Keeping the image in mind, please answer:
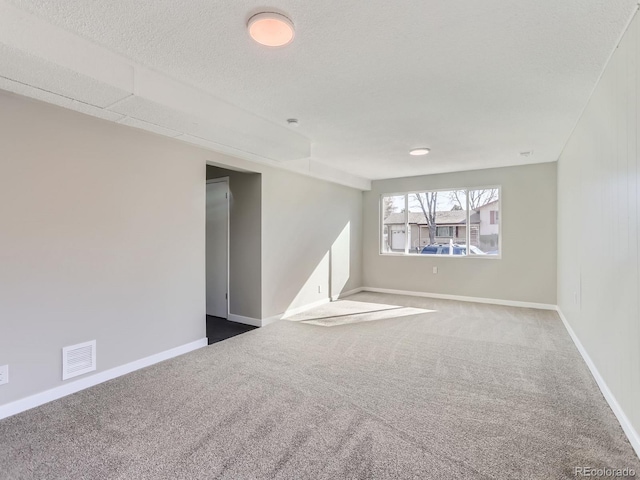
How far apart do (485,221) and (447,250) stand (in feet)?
2.80

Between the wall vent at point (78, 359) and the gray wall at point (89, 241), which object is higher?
the gray wall at point (89, 241)

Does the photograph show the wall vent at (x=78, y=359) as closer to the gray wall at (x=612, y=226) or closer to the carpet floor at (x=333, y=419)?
the carpet floor at (x=333, y=419)

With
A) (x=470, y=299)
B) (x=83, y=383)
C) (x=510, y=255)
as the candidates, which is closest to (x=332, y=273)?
(x=470, y=299)

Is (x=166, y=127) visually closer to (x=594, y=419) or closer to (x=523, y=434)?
(x=523, y=434)

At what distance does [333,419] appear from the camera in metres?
2.22

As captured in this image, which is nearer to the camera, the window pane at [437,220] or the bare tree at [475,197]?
the bare tree at [475,197]

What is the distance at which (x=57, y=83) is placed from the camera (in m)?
2.13

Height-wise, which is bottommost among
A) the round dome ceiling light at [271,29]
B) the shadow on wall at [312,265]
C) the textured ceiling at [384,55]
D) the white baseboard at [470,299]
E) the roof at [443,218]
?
the white baseboard at [470,299]

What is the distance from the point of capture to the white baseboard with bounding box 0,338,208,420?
2.30 meters

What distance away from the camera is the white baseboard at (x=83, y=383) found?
7.55ft

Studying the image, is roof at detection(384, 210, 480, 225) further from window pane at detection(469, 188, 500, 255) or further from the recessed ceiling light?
the recessed ceiling light

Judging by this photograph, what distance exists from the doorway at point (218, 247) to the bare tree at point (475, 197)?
4228mm

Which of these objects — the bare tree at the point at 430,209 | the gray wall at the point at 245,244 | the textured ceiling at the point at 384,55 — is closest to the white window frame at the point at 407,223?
the bare tree at the point at 430,209

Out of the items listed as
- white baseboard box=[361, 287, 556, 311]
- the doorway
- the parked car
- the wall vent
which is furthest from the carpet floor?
the parked car
